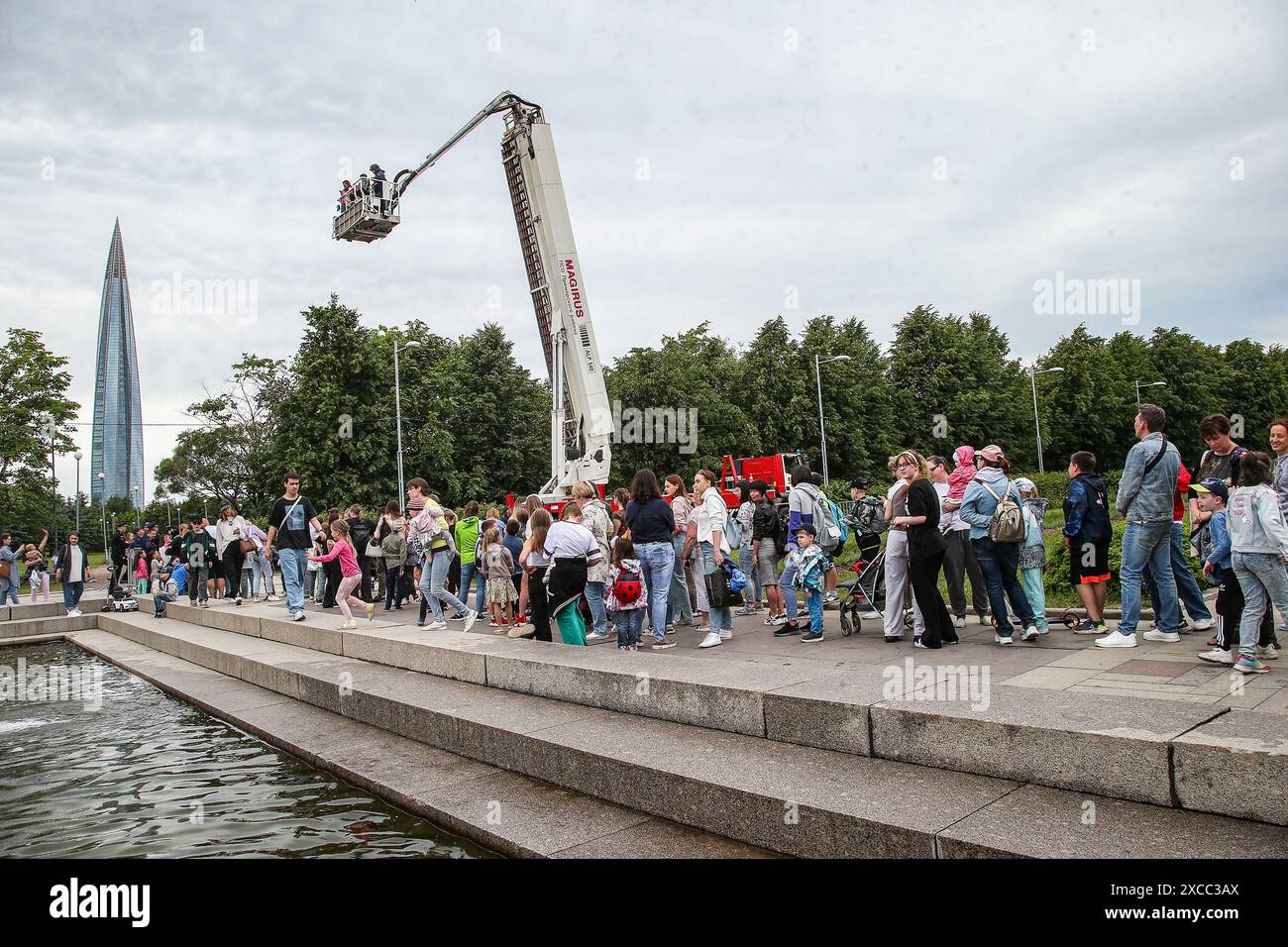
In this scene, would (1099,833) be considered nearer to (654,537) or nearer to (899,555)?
(899,555)

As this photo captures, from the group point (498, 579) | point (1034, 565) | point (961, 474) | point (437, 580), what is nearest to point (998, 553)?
point (1034, 565)

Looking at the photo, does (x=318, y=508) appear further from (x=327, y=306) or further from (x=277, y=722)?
(x=277, y=722)

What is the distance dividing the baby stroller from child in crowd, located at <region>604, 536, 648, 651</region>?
225cm

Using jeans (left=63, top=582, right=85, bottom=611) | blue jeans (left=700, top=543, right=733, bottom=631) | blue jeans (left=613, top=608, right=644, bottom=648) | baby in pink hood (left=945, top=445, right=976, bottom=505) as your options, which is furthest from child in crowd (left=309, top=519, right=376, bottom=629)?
jeans (left=63, top=582, right=85, bottom=611)

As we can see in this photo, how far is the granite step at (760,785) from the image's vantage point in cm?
372

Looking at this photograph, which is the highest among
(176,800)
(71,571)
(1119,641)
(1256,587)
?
(1256,587)

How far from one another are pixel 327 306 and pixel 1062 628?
4104 cm

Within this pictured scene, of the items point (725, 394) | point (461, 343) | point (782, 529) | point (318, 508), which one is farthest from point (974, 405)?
point (782, 529)

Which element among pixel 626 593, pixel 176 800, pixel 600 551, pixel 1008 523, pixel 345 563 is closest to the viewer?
pixel 176 800

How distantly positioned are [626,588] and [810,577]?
77.8 inches

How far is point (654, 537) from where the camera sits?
29.4 ft

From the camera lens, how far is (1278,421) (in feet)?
22.7

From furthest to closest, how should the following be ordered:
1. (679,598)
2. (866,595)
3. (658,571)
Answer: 1. (679,598)
2. (866,595)
3. (658,571)

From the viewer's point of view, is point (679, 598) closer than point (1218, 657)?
No
